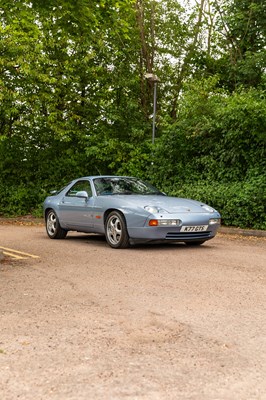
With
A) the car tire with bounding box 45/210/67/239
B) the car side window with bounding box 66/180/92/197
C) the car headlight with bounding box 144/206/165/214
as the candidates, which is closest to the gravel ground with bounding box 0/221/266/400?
the car headlight with bounding box 144/206/165/214

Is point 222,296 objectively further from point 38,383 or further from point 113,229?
point 113,229

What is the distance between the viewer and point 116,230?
9.92m

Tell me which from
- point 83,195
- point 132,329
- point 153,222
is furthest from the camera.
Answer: point 83,195

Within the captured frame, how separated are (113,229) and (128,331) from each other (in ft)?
18.7

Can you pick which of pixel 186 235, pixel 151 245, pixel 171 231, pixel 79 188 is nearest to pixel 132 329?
pixel 171 231

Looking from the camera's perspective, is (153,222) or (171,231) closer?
(153,222)

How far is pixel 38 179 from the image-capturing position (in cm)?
2284

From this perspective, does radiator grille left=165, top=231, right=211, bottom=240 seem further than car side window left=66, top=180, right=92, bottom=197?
No

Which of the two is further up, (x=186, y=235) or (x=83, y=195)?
(x=83, y=195)

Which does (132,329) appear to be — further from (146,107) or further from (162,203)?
(146,107)

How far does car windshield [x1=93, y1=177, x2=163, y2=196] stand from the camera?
35.6ft

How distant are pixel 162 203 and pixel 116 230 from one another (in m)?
0.99

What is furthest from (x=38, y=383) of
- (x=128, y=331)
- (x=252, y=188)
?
(x=252, y=188)

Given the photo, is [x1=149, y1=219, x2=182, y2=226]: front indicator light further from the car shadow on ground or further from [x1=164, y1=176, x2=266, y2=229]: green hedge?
[x1=164, y1=176, x2=266, y2=229]: green hedge
